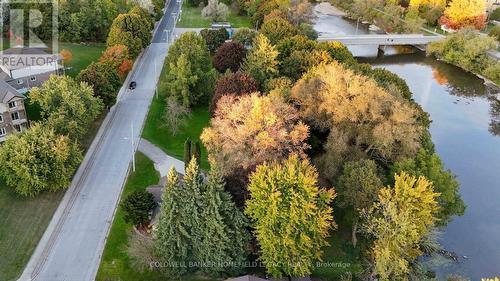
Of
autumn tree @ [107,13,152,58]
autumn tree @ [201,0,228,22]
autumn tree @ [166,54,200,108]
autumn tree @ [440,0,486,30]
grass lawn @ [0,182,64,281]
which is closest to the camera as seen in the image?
grass lawn @ [0,182,64,281]

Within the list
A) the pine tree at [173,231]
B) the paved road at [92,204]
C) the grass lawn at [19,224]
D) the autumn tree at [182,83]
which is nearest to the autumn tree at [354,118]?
the pine tree at [173,231]

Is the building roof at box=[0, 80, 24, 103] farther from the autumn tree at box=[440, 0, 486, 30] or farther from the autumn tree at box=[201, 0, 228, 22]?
the autumn tree at box=[440, 0, 486, 30]

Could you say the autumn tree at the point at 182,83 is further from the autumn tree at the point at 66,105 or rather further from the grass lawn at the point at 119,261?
the grass lawn at the point at 119,261

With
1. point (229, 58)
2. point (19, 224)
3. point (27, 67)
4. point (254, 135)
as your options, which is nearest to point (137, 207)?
point (19, 224)

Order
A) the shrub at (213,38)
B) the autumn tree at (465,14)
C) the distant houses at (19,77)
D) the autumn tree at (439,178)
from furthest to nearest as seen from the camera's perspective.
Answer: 1. the autumn tree at (465,14)
2. the shrub at (213,38)
3. the distant houses at (19,77)
4. the autumn tree at (439,178)

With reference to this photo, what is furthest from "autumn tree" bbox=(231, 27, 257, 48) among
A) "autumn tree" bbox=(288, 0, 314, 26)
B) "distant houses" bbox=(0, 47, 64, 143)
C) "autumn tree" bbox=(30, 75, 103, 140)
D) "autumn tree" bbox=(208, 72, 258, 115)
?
"autumn tree" bbox=(30, 75, 103, 140)

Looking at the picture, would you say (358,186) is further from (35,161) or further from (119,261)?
(35,161)
